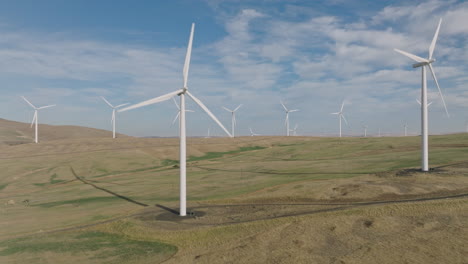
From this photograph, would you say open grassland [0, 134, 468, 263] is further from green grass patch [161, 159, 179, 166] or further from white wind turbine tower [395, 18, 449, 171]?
green grass patch [161, 159, 179, 166]

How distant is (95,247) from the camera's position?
24.1m

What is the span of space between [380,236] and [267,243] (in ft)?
23.5

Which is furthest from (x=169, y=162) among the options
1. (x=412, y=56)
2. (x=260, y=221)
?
(x=260, y=221)

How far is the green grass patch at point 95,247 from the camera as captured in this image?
2202 cm

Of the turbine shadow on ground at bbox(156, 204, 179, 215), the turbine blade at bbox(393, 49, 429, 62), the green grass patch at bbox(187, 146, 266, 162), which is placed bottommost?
the turbine shadow on ground at bbox(156, 204, 179, 215)

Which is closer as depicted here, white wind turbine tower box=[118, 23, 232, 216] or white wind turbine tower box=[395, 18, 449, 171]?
white wind turbine tower box=[118, 23, 232, 216]

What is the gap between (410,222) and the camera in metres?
21.5

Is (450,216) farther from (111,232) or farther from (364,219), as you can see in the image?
(111,232)

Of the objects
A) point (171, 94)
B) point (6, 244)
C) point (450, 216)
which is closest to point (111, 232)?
point (6, 244)

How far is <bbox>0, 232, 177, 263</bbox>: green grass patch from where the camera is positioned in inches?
867

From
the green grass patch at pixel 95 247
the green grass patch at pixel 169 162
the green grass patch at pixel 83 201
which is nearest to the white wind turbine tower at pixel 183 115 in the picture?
the green grass patch at pixel 95 247

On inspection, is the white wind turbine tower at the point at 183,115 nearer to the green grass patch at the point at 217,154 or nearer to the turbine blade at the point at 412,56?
the turbine blade at the point at 412,56

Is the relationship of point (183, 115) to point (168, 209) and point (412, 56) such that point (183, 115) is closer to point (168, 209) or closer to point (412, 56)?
point (168, 209)

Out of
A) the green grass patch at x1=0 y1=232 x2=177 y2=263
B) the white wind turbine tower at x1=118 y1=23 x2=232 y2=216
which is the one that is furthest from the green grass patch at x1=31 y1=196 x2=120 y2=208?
the white wind turbine tower at x1=118 y1=23 x2=232 y2=216
